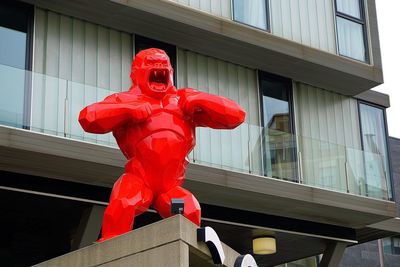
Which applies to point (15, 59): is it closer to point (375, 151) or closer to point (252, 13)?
point (252, 13)

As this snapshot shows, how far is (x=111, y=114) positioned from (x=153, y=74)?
734 millimetres

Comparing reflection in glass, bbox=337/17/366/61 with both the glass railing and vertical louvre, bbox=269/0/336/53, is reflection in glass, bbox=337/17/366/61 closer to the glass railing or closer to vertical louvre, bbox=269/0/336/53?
vertical louvre, bbox=269/0/336/53

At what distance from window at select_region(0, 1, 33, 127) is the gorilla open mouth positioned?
412 centimetres

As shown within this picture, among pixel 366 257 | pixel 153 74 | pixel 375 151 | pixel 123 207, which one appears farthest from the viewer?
pixel 366 257

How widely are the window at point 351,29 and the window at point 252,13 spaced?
1837 mm

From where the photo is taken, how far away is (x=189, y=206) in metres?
9.56

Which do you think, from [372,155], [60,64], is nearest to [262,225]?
[372,155]

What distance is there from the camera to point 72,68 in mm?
15188

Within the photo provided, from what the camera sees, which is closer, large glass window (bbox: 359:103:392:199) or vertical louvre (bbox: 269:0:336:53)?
large glass window (bbox: 359:103:392:199)

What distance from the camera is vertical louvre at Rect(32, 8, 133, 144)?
14.0 meters

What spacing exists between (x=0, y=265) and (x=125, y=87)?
155 inches

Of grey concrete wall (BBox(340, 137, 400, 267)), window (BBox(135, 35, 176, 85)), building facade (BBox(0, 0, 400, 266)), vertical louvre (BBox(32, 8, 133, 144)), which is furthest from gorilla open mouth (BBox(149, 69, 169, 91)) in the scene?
grey concrete wall (BBox(340, 137, 400, 267))

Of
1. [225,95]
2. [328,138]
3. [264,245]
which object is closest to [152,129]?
[225,95]

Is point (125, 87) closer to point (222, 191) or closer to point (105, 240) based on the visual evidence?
point (222, 191)
